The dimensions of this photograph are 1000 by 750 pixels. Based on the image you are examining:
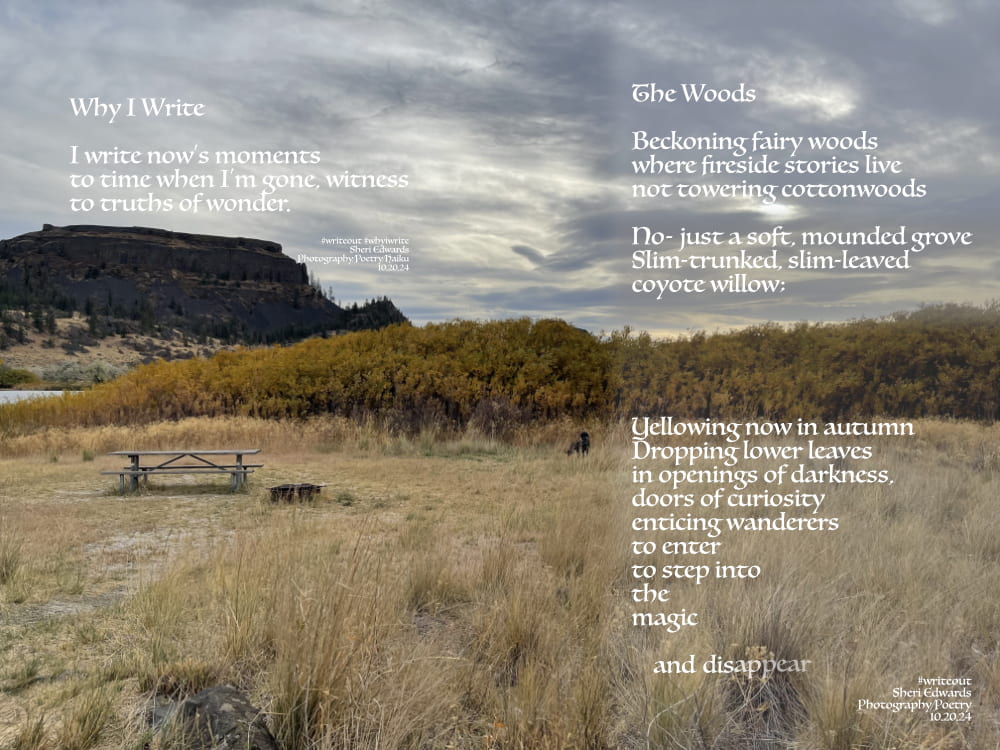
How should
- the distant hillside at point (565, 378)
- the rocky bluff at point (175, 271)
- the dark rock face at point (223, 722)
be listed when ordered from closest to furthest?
the dark rock face at point (223, 722) → the distant hillside at point (565, 378) → the rocky bluff at point (175, 271)

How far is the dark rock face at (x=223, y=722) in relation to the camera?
245 cm

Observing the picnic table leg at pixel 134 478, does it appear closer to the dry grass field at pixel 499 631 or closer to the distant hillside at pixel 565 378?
the dry grass field at pixel 499 631

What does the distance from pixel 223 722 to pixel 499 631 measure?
1.37 metres

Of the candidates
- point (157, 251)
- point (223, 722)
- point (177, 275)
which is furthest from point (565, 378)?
point (157, 251)

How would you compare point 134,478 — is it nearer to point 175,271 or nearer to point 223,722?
point 223,722

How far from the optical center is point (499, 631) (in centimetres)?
336

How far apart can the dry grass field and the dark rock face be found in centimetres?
9

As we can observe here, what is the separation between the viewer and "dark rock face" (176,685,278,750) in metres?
2.45

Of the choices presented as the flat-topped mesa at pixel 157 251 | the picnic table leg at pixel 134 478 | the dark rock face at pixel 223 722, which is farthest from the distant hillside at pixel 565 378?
the flat-topped mesa at pixel 157 251

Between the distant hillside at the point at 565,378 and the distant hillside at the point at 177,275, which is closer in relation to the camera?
the distant hillside at the point at 565,378

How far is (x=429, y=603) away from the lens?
4020mm

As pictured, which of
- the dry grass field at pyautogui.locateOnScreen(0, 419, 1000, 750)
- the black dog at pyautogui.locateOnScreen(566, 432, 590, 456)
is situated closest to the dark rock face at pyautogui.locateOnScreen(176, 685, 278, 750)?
the dry grass field at pyautogui.locateOnScreen(0, 419, 1000, 750)

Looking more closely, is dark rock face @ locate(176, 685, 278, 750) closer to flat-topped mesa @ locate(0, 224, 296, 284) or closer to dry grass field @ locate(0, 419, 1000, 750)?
dry grass field @ locate(0, 419, 1000, 750)

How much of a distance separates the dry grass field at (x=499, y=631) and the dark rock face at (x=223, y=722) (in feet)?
0.29
